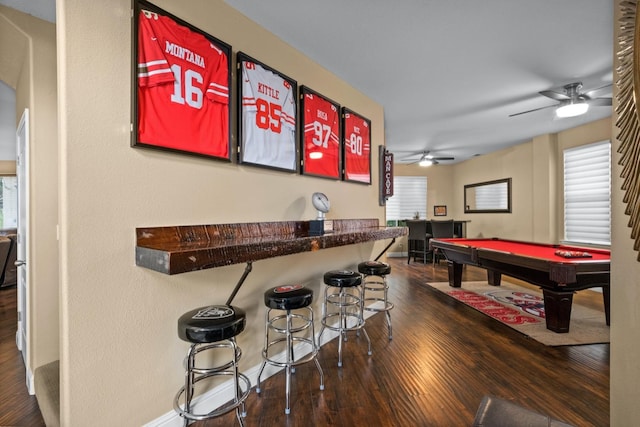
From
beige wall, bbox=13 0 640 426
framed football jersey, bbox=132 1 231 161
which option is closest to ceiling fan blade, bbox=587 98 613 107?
beige wall, bbox=13 0 640 426

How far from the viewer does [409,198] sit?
8.21m

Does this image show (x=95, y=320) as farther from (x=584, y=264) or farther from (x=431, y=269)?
(x=431, y=269)

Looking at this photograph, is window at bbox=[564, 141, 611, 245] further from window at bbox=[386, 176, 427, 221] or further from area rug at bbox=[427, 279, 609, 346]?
window at bbox=[386, 176, 427, 221]

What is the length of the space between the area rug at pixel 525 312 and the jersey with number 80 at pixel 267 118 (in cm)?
310

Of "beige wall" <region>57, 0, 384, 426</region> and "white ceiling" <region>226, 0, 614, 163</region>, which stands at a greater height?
"white ceiling" <region>226, 0, 614, 163</region>

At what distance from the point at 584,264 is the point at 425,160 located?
436 centimetres

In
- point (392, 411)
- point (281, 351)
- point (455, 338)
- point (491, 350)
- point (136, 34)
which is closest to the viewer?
point (136, 34)

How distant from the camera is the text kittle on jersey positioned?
216 centimetres

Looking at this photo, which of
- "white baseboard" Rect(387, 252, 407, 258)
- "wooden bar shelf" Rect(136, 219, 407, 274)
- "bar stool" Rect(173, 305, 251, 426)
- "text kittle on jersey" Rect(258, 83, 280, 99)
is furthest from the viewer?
"white baseboard" Rect(387, 252, 407, 258)

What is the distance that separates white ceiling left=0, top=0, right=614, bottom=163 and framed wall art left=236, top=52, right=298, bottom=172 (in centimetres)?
39

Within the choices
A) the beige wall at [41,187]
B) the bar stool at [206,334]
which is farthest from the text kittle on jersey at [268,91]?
the bar stool at [206,334]

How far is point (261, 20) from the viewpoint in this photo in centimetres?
215

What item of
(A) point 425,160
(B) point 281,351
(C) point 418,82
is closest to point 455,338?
(B) point 281,351

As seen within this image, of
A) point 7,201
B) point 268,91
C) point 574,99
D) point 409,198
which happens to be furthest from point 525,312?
point 7,201
